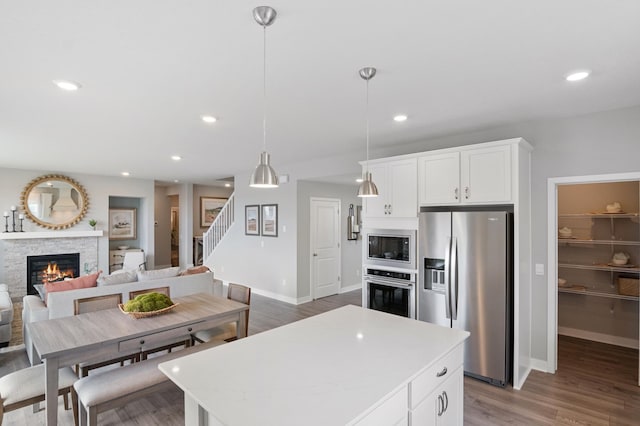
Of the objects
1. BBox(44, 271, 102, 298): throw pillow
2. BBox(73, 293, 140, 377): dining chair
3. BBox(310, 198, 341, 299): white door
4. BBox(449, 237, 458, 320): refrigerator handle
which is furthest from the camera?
BBox(310, 198, 341, 299): white door

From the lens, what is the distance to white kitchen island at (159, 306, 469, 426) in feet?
4.26

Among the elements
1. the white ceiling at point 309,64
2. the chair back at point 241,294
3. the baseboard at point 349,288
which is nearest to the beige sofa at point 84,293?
the chair back at point 241,294

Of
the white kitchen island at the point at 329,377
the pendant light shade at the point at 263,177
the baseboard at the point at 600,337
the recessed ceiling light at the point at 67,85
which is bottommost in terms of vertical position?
the baseboard at the point at 600,337

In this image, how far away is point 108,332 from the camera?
250cm

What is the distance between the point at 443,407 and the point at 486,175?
2.33 metres

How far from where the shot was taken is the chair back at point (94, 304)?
3.03 metres

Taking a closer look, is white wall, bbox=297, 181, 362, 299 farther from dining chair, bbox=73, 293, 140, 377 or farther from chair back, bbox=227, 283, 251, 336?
dining chair, bbox=73, 293, 140, 377

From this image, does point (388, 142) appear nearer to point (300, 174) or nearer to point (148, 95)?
point (300, 174)

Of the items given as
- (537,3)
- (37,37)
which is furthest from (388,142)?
(37,37)

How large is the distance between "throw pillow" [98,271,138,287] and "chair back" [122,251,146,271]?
13.8 feet

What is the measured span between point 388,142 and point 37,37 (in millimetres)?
3691

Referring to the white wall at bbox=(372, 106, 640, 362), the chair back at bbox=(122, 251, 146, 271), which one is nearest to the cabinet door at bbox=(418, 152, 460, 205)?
the white wall at bbox=(372, 106, 640, 362)

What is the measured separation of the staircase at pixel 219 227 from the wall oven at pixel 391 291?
15.6ft

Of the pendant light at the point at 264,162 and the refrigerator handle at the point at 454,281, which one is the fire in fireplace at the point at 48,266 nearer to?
the pendant light at the point at 264,162
